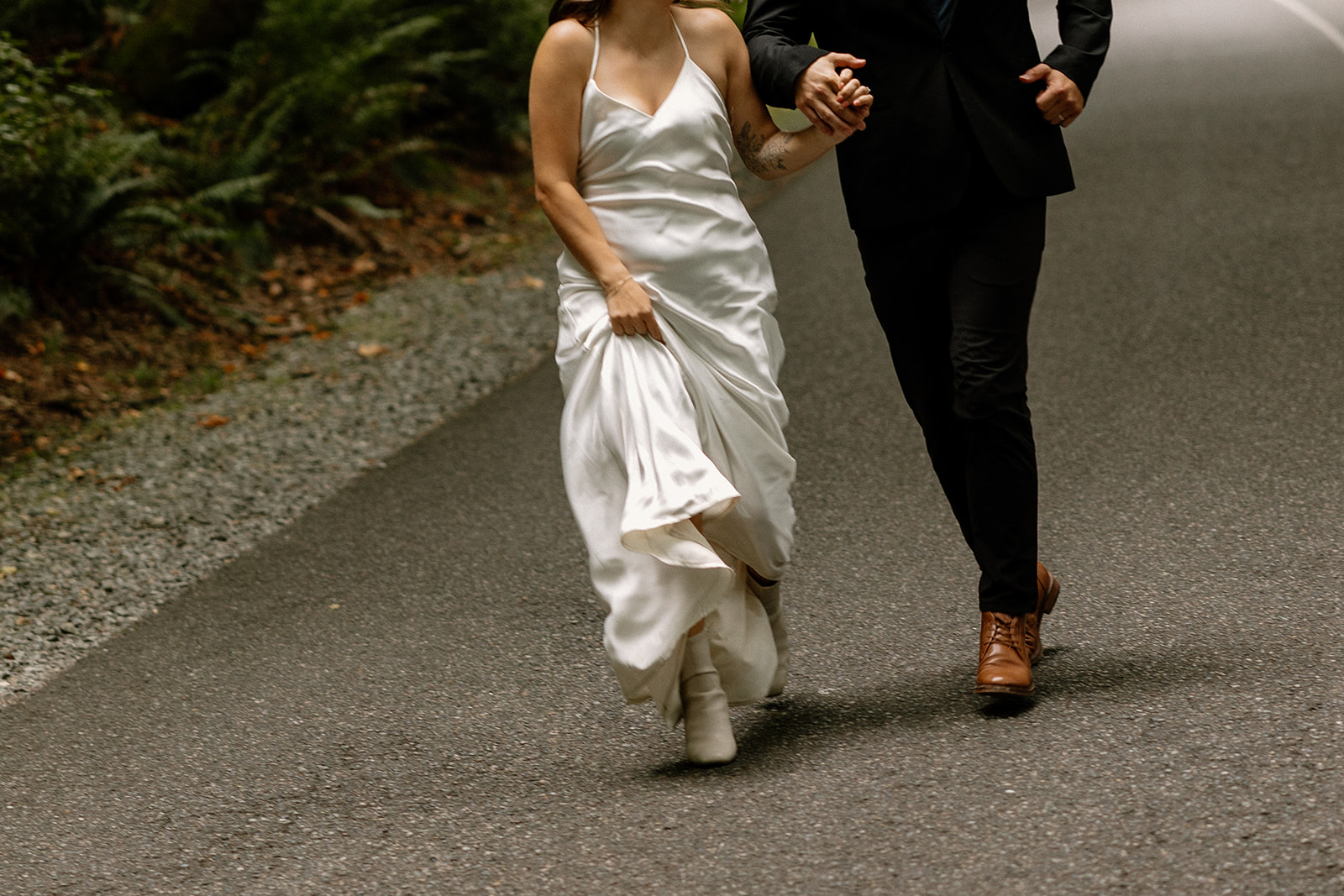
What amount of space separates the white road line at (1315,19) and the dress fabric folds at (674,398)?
15.2 meters

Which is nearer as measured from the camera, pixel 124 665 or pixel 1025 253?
pixel 1025 253

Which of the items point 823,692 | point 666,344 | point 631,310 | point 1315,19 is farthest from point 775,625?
point 1315,19

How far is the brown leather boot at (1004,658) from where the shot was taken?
3.77 metres

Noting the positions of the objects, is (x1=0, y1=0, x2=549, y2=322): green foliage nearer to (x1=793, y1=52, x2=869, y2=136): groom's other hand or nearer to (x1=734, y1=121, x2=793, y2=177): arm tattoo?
(x1=734, y1=121, x2=793, y2=177): arm tattoo

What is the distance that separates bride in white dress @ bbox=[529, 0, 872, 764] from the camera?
367cm

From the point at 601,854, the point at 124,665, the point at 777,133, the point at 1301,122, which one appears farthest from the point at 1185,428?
the point at 1301,122

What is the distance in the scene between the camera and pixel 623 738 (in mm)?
4102

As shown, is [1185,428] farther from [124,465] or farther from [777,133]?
[124,465]

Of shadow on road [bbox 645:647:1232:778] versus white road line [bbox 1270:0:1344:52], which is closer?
shadow on road [bbox 645:647:1232:778]

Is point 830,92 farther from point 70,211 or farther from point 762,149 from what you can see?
point 70,211

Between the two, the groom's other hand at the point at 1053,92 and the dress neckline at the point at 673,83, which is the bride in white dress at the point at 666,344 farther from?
the groom's other hand at the point at 1053,92

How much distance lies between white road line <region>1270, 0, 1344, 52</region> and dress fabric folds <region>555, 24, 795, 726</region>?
Answer: 15191mm

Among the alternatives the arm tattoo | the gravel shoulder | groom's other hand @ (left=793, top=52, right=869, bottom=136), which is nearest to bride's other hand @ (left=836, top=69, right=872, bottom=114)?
groom's other hand @ (left=793, top=52, right=869, bottom=136)

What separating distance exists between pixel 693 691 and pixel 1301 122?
11.1m
